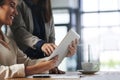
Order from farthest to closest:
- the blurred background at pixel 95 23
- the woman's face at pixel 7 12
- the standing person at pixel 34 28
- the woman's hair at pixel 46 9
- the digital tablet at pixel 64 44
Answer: the blurred background at pixel 95 23 → the woman's hair at pixel 46 9 → the standing person at pixel 34 28 → the woman's face at pixel 7 12 → the digital tablet at pixel 64 44

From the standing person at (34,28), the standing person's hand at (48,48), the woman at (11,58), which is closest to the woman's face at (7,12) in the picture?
the woman at (11,58)

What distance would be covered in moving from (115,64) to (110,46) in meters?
0.45

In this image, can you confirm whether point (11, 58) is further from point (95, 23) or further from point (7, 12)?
point (95, 23)

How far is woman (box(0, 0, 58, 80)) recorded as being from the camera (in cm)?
152

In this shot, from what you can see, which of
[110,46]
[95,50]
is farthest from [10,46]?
[110,46]

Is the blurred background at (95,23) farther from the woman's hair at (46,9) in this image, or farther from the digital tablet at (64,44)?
the digital tablet at (64,44)

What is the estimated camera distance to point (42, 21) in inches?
80.7

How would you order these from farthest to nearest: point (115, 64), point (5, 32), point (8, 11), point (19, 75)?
point (115, 64)
point (5, 32)
point (8, 11)
point (19, 75)

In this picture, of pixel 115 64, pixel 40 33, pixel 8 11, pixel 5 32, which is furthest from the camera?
pixel 115 64

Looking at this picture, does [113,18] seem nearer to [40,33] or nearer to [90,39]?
[90,39]

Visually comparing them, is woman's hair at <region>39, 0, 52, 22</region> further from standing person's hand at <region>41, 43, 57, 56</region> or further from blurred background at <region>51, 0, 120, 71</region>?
blurred background at <region>51, 0, 120, 71</region>

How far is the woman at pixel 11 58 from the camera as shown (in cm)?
152

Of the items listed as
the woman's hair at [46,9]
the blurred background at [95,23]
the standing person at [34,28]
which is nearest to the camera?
the standing person at [34,28]

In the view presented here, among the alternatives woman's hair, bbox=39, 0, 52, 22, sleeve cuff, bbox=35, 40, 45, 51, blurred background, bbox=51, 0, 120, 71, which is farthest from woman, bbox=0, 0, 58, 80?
blurred background, bbox=51, 0, 120, 71
